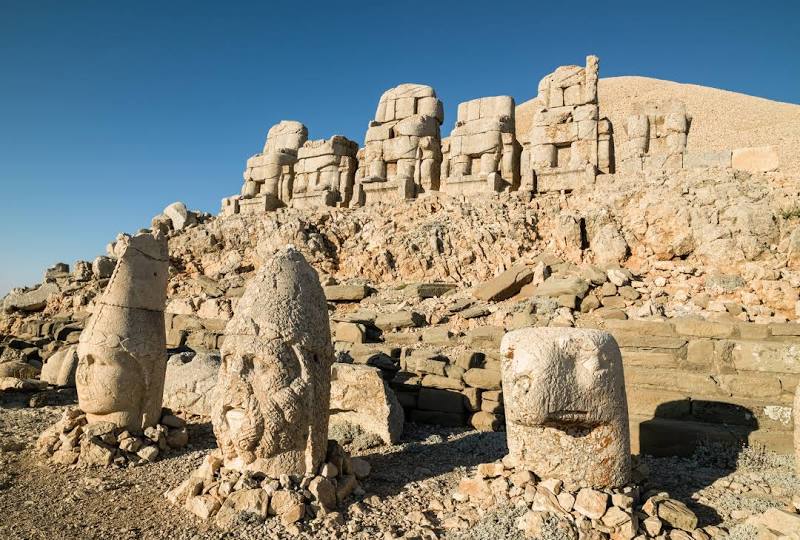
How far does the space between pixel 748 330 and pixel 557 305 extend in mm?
3032

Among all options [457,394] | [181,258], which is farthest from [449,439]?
[181,258]

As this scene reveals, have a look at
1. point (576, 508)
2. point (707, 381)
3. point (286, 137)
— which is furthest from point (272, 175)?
point (576, 508)

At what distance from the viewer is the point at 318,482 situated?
394 centimetres

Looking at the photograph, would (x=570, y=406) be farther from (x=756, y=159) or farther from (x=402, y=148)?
(x=402, y=148)

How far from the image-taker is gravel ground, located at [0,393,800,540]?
Answer: 3656mm

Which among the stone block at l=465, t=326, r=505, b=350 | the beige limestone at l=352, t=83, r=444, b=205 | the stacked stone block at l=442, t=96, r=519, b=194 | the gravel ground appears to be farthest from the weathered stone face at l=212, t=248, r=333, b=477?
the beige limestone at l=352, t=83, r=444, b=205

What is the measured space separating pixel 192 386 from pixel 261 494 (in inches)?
138

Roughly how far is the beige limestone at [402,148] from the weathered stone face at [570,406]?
11749 mm

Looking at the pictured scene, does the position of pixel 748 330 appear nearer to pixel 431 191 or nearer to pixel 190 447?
pixel 190 447

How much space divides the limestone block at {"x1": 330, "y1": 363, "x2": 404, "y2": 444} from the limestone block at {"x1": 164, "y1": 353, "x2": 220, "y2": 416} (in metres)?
1.74

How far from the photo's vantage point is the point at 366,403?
588 cm

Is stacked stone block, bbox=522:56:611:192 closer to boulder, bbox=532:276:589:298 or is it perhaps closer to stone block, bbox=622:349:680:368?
boulder, bbox=532:276:589:298

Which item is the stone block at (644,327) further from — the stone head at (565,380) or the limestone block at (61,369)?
the limestone block at (61,369)

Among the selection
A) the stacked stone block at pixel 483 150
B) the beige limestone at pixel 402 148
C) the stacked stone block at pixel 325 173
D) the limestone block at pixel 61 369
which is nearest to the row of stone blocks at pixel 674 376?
the limestone block at pixel 61 369
